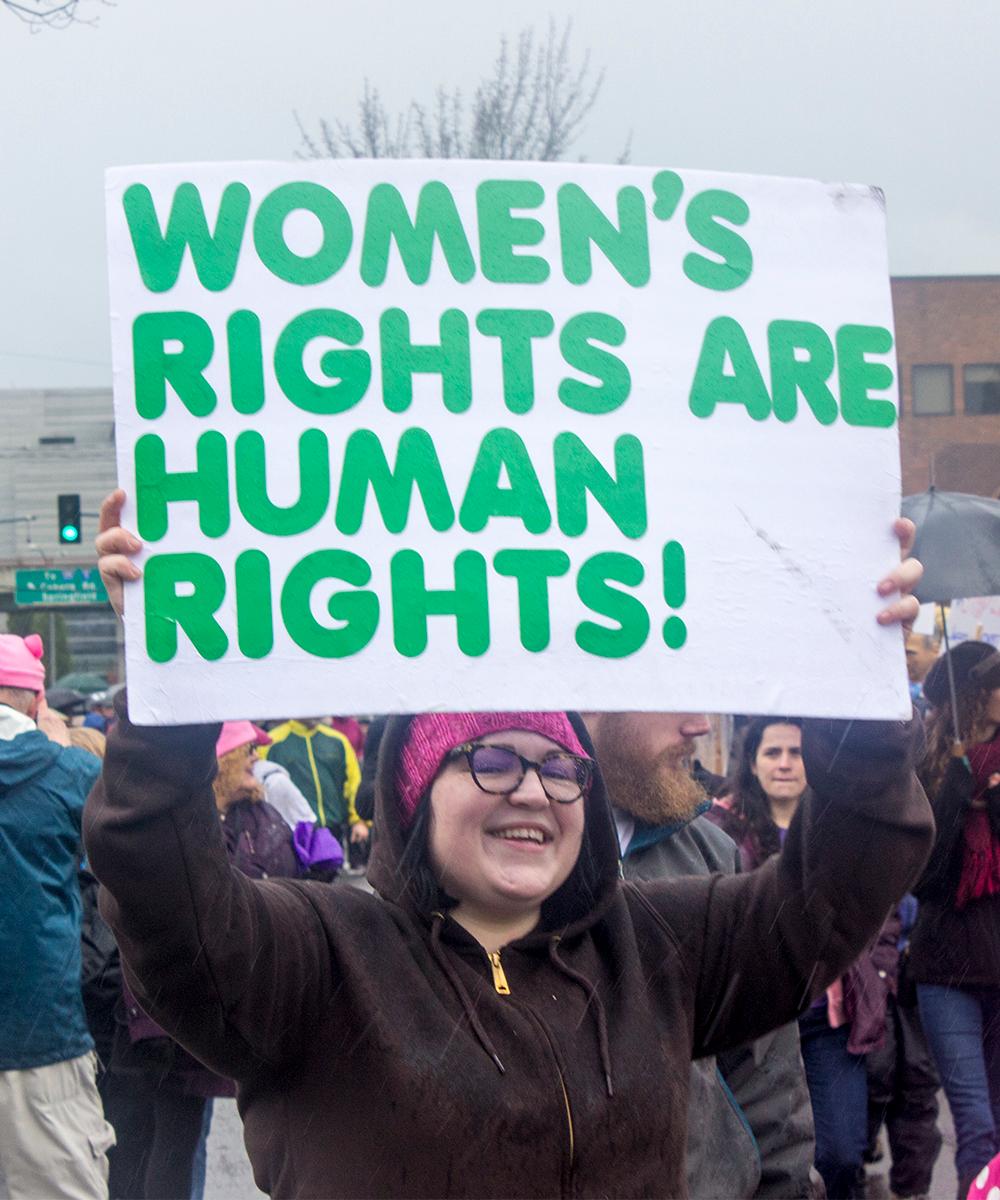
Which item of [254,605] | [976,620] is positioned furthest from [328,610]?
[976,620]

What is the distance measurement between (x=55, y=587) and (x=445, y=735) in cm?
3293

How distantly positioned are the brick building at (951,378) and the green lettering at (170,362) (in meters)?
41.8

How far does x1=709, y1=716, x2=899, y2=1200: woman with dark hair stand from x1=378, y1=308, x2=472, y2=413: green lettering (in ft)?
10.1

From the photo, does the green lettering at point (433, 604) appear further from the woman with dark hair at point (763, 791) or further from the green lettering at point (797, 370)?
the woman with dark hair at point (763, 791)

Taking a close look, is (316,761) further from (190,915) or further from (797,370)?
(190,915)

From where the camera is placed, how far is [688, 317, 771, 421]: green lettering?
2.49 meters

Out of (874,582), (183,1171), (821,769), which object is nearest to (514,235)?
(874,582)

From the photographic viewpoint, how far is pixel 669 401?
97.8 inches

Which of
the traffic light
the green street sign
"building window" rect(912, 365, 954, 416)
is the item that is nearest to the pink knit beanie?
the traffic light

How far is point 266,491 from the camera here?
7.79 ft

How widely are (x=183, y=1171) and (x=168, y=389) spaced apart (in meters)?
3.84

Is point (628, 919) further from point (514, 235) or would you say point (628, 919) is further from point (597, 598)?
point (514, 235)

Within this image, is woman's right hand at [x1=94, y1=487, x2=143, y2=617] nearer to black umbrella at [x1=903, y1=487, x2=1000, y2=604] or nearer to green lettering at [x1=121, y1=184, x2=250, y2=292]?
green lettering at [x1=121, y1=184, x2=250, y2=292]

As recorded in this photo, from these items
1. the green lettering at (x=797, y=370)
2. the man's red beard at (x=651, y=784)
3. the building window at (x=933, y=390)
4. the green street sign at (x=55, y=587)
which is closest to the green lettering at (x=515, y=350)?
the green lettering at (x=797, y=370)
